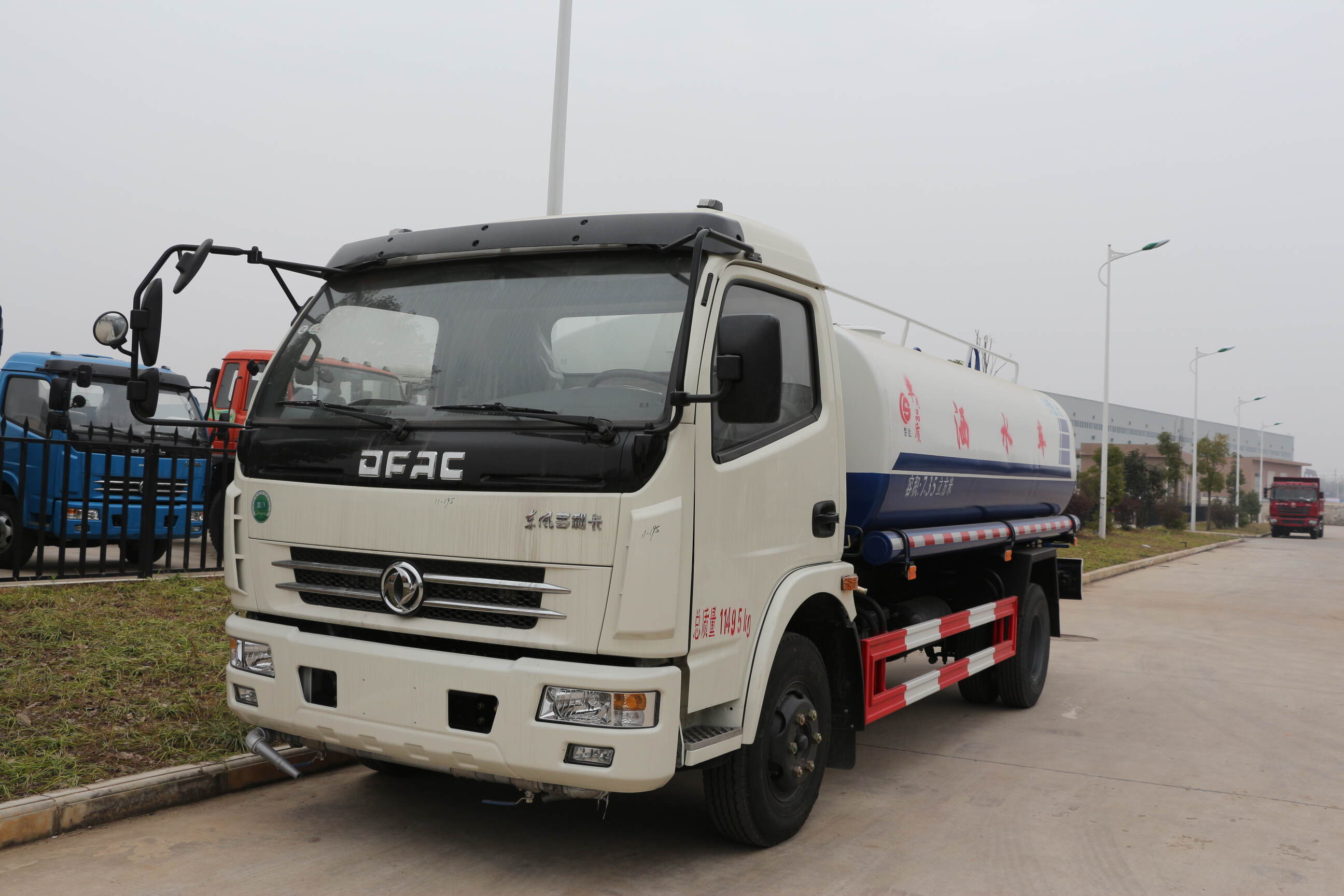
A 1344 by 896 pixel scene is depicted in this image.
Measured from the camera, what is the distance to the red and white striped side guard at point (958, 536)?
A: 5.90 meters

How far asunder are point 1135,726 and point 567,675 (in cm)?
539

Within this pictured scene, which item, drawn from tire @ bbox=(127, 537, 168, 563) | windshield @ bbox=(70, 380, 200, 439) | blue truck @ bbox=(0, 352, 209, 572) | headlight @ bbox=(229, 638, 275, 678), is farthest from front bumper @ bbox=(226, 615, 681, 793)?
windshield @ bbox=(70, 380, 200, 439)

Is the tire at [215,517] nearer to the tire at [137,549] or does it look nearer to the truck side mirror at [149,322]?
the tire at [137,549]

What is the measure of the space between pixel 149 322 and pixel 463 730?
6.53 ft

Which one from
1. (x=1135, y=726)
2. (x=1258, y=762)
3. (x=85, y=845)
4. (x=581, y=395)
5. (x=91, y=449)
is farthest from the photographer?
(x=91, y=449)

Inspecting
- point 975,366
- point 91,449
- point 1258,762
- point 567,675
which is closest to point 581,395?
point 567,675

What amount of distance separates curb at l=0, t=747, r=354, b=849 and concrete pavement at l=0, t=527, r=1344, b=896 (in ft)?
0.26

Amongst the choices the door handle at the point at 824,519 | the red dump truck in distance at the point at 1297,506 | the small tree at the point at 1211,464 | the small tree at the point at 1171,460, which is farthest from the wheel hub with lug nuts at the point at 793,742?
the small tree at the point at 1211,464

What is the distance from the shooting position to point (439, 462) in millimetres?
3984

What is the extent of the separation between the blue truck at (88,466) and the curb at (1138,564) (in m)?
14.5

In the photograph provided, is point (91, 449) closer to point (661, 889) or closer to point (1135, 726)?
point (661, 889)

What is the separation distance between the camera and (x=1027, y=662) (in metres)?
8.06

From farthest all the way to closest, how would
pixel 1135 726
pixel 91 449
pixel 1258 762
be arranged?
pixel 91 449 → pixel 1135 726 → pixel 1258 762

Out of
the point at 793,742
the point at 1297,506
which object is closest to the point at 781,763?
the point at 793,742
